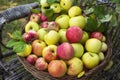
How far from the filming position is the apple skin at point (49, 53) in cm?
149

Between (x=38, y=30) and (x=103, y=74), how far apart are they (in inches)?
20.3

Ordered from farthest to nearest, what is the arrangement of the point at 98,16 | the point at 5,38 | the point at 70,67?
the point at 5,38 → the point at 98,16 → the point at 70,67

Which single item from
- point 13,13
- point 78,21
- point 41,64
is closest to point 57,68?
point 41,64

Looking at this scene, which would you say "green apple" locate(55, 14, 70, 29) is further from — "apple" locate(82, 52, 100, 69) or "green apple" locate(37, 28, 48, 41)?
"apple" locate(82, 52, 100, 69)

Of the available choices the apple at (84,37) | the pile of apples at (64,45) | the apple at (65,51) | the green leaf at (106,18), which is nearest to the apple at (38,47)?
the pile of apples at (64,45)

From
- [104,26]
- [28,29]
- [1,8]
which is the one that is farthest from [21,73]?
[1,8]

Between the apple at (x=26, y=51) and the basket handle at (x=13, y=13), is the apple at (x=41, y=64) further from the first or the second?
the basket handle at (x=13, y=13)

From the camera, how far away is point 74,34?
1.53m

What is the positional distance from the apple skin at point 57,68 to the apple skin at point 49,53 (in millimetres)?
28

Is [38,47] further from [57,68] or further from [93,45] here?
[93,45]

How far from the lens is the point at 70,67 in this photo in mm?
1474

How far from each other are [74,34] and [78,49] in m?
0.08

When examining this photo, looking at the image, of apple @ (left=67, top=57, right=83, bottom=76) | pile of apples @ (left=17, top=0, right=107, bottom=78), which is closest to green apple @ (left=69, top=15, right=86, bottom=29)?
pile of apples @ (left=17, top=0, right=107, bottom=78)

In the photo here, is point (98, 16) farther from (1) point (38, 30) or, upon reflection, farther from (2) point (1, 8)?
(2) point (1, 8)
